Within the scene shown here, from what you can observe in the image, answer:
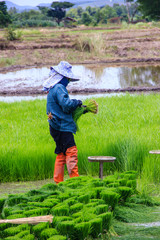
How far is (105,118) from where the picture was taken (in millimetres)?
7656

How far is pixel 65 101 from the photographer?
13.9ft

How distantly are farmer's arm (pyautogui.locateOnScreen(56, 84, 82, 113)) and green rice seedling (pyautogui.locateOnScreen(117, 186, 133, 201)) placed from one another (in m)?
1.14

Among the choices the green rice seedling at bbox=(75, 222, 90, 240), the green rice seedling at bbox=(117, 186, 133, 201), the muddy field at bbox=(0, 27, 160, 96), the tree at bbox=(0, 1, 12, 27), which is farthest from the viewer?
the tree at bbox=(0, 1, 12, 27)

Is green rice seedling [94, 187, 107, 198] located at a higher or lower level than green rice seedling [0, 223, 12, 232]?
higher

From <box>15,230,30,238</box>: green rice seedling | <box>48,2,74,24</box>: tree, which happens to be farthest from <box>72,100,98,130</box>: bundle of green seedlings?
<box>48,2,74,24</box>: tree

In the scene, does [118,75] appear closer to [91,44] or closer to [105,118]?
[91,44]

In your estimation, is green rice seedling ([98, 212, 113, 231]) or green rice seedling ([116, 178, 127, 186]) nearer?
green rice seedling ([98, 212, 113, 231])

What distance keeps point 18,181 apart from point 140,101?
16.9 feet

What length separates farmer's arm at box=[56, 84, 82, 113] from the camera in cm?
423

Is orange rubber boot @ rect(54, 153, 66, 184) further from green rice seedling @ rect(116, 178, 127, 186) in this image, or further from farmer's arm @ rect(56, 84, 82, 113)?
green rice seedling @ rect(116, 178, 127, 186)

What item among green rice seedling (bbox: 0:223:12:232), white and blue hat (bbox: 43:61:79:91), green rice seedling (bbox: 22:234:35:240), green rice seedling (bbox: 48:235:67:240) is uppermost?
white and blue hat (bbox: 43:61:79:91)

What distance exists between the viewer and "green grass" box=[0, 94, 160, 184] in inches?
204

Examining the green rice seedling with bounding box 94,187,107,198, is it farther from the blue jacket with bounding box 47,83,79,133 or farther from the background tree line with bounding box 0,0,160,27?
the background tree line with bounding box 0,0,160,27

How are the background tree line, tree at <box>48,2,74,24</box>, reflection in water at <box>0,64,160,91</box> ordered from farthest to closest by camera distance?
tree at <box>48,2,74,24</box> → reflection in water at <box>0,64,160,91</box> → the background tree line
